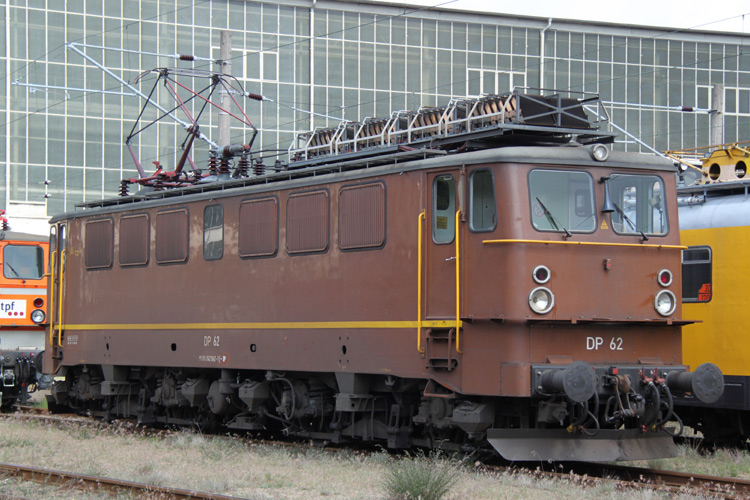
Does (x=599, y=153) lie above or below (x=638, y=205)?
above

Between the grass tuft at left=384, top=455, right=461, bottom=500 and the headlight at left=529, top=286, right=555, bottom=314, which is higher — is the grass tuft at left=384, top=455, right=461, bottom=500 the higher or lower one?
the lower one

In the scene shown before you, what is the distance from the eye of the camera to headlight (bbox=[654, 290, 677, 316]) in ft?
41.2

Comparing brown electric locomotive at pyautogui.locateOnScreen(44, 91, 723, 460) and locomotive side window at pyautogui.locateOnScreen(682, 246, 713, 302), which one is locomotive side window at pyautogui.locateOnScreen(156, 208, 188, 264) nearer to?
brown electric locomotive at pyautogui.locateOnScreen(44, 91, 723, 460)

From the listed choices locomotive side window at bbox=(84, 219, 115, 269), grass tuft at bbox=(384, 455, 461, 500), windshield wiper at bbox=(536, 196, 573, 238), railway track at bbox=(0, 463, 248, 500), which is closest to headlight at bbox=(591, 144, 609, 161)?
windshield wiper at bbox=(536, 196, 573, 238)

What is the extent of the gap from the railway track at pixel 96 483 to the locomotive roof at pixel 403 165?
4721mm

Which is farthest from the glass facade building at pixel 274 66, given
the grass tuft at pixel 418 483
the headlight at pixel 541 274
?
the grass tuft at pixel 418 483

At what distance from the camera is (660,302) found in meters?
12.6

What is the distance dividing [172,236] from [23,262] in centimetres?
728

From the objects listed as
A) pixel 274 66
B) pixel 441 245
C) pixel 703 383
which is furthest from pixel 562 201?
pixel 274 66

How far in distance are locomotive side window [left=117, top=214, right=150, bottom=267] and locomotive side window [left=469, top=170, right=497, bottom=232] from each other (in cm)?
700

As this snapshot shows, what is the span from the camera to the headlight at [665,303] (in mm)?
12547

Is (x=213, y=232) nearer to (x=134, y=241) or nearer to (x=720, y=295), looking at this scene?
(x=134, y=241)

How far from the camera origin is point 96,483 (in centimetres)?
1156

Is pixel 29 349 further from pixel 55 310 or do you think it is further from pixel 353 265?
pixel 353 265
